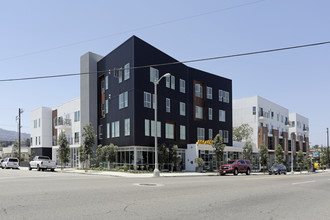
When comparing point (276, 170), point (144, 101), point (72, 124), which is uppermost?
point (144, 101)

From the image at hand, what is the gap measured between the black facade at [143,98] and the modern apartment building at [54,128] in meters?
6.81

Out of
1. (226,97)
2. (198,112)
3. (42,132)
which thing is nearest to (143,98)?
(198,112)

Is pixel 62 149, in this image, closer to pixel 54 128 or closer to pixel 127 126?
pixel 127 126

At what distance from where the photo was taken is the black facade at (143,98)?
37.6m

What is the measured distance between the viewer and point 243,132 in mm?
63594

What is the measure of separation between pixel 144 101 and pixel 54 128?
26.5 metres

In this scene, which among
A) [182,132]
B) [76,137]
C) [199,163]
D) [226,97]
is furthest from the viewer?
[226,97]

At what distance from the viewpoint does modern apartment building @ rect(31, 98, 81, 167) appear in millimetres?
50031

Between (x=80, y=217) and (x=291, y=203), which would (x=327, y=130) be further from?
(x=80, y=217)

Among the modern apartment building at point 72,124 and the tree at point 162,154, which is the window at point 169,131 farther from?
the modern apartment building at point 72,124

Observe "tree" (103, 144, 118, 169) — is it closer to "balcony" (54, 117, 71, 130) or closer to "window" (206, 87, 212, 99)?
"balcony" (54, 117, 71, 130)

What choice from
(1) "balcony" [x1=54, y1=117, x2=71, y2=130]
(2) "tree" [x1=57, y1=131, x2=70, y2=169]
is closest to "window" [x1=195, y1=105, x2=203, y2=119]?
(2) "tree" [x1=57, y1=131, x2=70, y2=169]

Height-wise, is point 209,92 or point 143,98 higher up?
point 209,92

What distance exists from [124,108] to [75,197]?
28.4 metres
